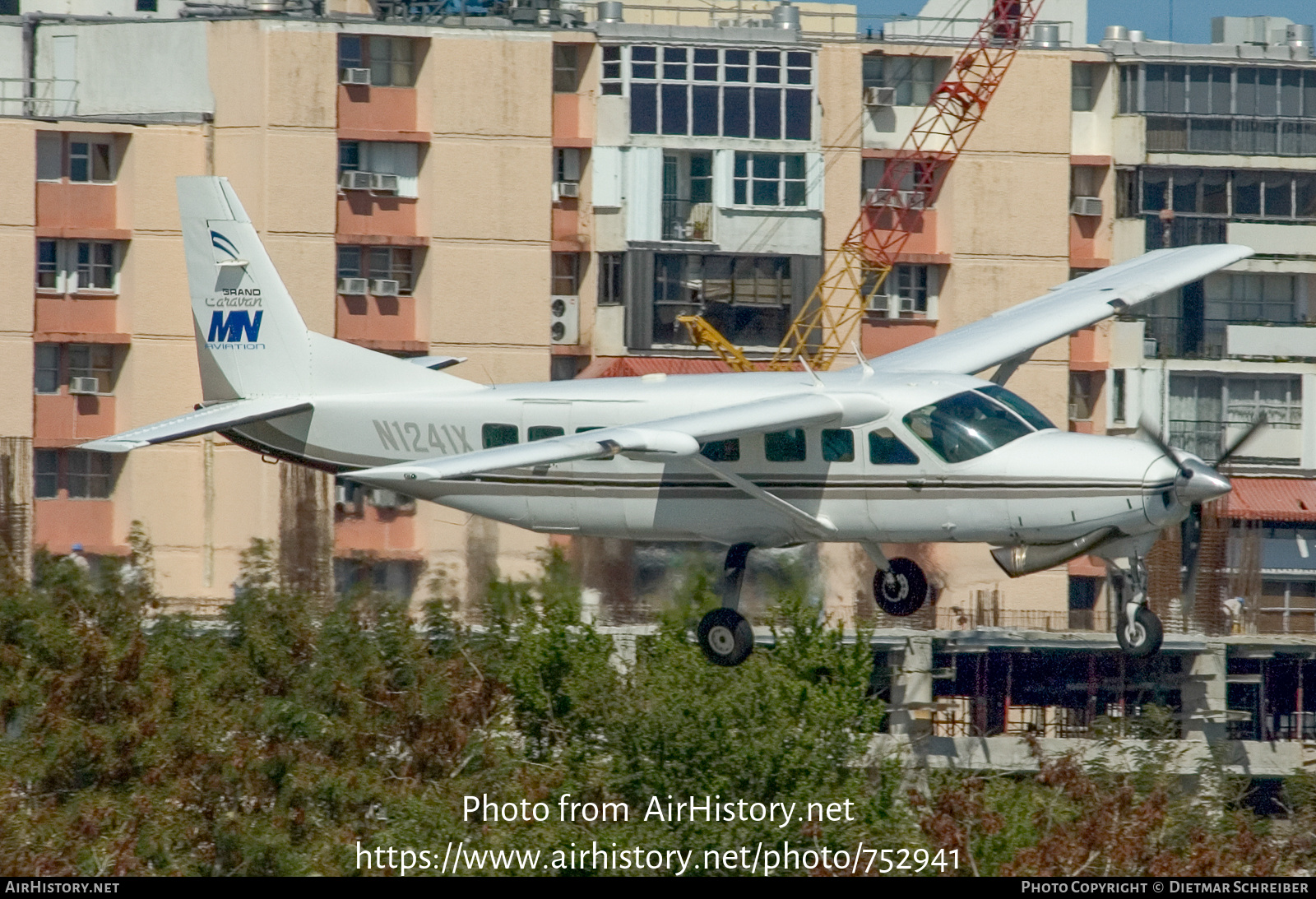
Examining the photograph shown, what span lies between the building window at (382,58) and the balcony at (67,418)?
12076 mm

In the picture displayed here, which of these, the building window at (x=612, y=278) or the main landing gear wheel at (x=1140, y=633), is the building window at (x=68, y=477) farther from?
the main landing gear wheel at (x=1140, y=633)

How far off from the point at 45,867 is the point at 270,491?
1915cm

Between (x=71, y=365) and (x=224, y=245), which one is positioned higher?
(x=224, y=245)

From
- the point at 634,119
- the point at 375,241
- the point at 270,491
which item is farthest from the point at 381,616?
the point at 634,119

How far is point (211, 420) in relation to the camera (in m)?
32.5

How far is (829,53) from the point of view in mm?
63531

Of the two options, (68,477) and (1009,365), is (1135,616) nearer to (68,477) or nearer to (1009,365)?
(1009,365)

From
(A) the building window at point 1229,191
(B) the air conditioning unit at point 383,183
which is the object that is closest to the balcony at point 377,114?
(B) the air conditioning unit at point 383,183

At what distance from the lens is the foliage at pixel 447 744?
43531 millimetres

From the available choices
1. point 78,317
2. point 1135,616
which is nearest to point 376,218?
point 78,317

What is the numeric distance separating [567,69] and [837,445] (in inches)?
1389

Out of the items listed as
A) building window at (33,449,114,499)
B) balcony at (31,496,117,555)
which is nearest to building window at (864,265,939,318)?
building window at (33,449,114,499)

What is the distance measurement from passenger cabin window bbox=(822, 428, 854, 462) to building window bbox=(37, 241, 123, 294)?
120 ft
